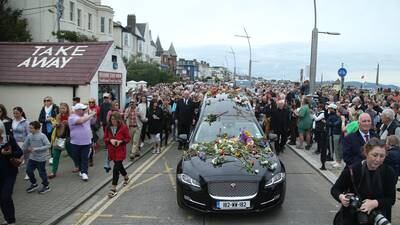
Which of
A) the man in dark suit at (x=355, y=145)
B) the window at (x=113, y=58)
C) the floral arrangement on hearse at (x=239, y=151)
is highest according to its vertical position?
the window at (x=113, y=58)

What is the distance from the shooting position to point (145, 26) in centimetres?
7912

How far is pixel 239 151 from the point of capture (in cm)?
784

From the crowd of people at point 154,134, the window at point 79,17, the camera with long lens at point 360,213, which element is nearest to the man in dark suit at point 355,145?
the crowd of people at point 154,134

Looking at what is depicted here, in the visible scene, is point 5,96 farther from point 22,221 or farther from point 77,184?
point 22,221

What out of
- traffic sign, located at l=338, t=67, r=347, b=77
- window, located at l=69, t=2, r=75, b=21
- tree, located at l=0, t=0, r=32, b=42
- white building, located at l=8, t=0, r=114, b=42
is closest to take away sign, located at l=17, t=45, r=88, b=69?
traffic sign, located at l=338, t=67, r=347, b=77

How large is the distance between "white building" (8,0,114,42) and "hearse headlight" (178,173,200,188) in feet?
89.0

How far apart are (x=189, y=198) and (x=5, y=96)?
1037 cm

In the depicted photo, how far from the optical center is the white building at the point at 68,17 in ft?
124

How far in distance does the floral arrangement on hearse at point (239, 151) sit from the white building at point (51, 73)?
7258 mm

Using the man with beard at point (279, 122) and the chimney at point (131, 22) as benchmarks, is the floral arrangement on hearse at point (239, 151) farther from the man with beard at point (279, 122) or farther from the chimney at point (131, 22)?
the chimney at point (131, 22)

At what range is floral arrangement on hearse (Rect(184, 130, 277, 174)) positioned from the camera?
7402 millimetres

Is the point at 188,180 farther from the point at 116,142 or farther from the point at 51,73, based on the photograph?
the point at 51,73

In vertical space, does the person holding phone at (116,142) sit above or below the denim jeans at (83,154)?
above

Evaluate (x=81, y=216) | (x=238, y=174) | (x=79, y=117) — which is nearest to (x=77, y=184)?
(x=79, y=117)
